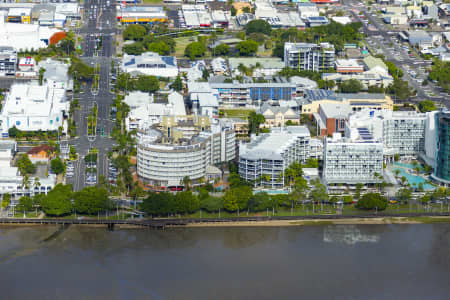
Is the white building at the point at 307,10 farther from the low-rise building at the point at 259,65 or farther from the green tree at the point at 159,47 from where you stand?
the green tree at the point at 159,47

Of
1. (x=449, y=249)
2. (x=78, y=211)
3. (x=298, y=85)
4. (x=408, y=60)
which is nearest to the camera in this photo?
(x=449, y=249)

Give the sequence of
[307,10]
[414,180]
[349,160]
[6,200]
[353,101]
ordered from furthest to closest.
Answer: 1. [307,10]
2. [353,101]
3. [414,180]
4. [349,160]
5. [6,200]

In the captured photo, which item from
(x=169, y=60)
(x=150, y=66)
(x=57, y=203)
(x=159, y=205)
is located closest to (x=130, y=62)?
(x=150, y=66)

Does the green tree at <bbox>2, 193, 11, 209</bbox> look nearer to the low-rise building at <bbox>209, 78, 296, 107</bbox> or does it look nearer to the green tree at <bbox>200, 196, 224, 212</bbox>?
the green tree at <bbox>200, 196, 224, 212</bbox>

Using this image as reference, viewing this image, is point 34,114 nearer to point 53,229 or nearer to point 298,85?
point 53,229

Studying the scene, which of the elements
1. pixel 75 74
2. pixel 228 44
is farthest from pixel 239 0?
pixel 75 74

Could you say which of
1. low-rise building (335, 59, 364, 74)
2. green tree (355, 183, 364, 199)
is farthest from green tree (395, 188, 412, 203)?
low-rise building (335, 59, 364, 74)

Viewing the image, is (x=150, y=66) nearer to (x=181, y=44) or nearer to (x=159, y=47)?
(x=159, y=47)

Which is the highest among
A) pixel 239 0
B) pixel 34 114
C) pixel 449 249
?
pixel 239 0
